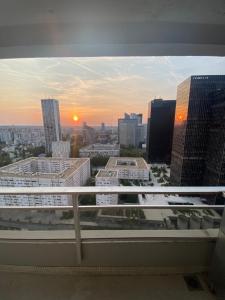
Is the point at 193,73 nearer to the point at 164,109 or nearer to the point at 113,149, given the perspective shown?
the point at 164,109

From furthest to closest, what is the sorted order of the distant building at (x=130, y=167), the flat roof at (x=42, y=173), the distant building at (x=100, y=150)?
the distant building at (x=100, y=150), the distant building at (x=130, y=167), the flat roof at (x=42, y=173)

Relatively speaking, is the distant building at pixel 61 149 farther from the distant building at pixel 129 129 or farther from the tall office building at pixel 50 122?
the distant building at pixel 129 129

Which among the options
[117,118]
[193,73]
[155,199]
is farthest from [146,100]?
[155,199]

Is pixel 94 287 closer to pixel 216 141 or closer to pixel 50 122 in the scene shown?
pixel 50 122

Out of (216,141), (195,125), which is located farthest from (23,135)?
(216,141)

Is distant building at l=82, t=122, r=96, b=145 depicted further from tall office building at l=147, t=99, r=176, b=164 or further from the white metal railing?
Result: the white metal railing

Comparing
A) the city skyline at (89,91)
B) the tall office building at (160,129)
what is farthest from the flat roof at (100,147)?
the tall office building at (160,129)
